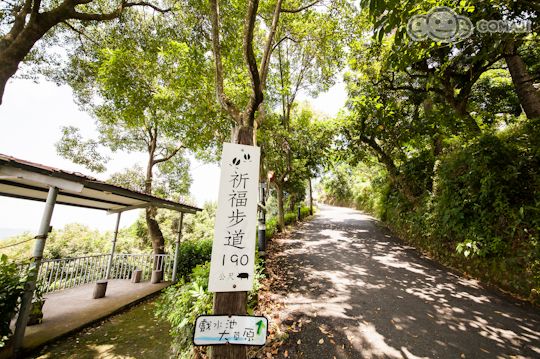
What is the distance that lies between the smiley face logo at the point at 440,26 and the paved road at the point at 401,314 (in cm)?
527

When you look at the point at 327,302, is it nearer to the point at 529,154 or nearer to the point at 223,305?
the point at 223,305

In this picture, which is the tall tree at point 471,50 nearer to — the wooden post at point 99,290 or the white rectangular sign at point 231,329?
the white rectangular sign at point 231,329

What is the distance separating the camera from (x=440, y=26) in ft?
13.8

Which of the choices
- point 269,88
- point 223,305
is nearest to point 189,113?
point 269,88

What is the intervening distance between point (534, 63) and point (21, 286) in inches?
609

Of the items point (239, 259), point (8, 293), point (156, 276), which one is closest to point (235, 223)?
point (239, 259)

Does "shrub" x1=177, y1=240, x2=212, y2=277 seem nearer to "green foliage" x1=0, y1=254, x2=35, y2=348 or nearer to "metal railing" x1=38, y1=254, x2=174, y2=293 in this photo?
"metal railing" x1=38, y1=254, x2=174, y2=293

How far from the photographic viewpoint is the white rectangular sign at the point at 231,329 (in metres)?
1.88

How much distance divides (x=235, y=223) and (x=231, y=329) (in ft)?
3.21

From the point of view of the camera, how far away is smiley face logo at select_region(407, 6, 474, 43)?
159 inches

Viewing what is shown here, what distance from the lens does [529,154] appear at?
482 centimetres

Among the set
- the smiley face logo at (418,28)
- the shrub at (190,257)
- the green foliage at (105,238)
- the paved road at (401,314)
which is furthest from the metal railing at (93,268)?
the smiley face logo at (418,28)

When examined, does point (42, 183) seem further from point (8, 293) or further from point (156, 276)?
point (156, 276)

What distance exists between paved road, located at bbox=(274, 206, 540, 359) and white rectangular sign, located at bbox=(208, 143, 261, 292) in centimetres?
211
